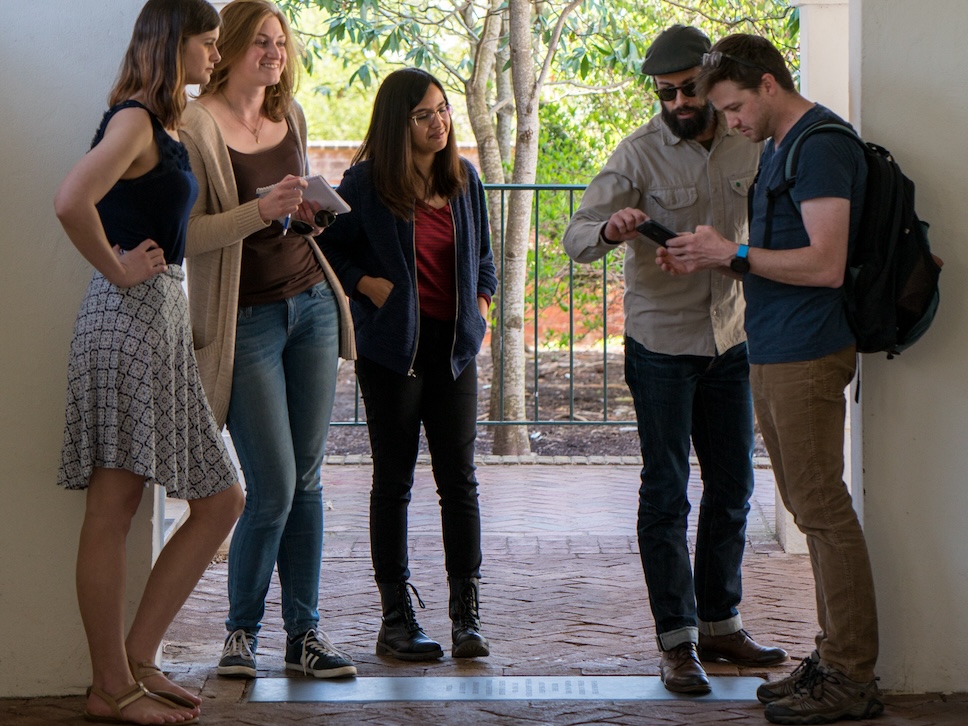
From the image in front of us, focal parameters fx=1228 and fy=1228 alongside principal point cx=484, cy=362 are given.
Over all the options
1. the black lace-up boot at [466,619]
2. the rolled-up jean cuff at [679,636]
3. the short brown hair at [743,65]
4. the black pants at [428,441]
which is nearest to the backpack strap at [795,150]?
the short brown hair at [743,65]

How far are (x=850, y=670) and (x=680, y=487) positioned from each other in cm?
73

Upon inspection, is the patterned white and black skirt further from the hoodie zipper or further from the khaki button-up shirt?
the khaki button-up shirt

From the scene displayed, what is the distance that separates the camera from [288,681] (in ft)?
12.8

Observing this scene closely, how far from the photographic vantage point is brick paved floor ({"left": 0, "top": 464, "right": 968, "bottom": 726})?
3.62 meters

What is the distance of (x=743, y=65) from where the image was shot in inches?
133

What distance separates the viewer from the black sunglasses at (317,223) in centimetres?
369

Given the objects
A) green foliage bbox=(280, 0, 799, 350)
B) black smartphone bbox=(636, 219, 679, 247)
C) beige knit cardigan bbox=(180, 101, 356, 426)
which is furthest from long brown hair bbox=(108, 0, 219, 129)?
green foliage bbox=(280, 0, 799, 350)

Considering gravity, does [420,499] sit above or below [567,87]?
below

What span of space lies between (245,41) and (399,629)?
1.99 m

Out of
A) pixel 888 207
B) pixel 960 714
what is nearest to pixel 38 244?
pixel 888 207

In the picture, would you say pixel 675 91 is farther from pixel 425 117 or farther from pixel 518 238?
pixel 518 238

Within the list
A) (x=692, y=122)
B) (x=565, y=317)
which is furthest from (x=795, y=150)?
(x=565, y=317)

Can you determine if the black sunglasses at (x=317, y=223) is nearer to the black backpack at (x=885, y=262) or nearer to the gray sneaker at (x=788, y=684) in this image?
the black backpack at (x=885, y=262)

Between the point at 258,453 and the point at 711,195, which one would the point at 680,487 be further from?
the point at 258,453
